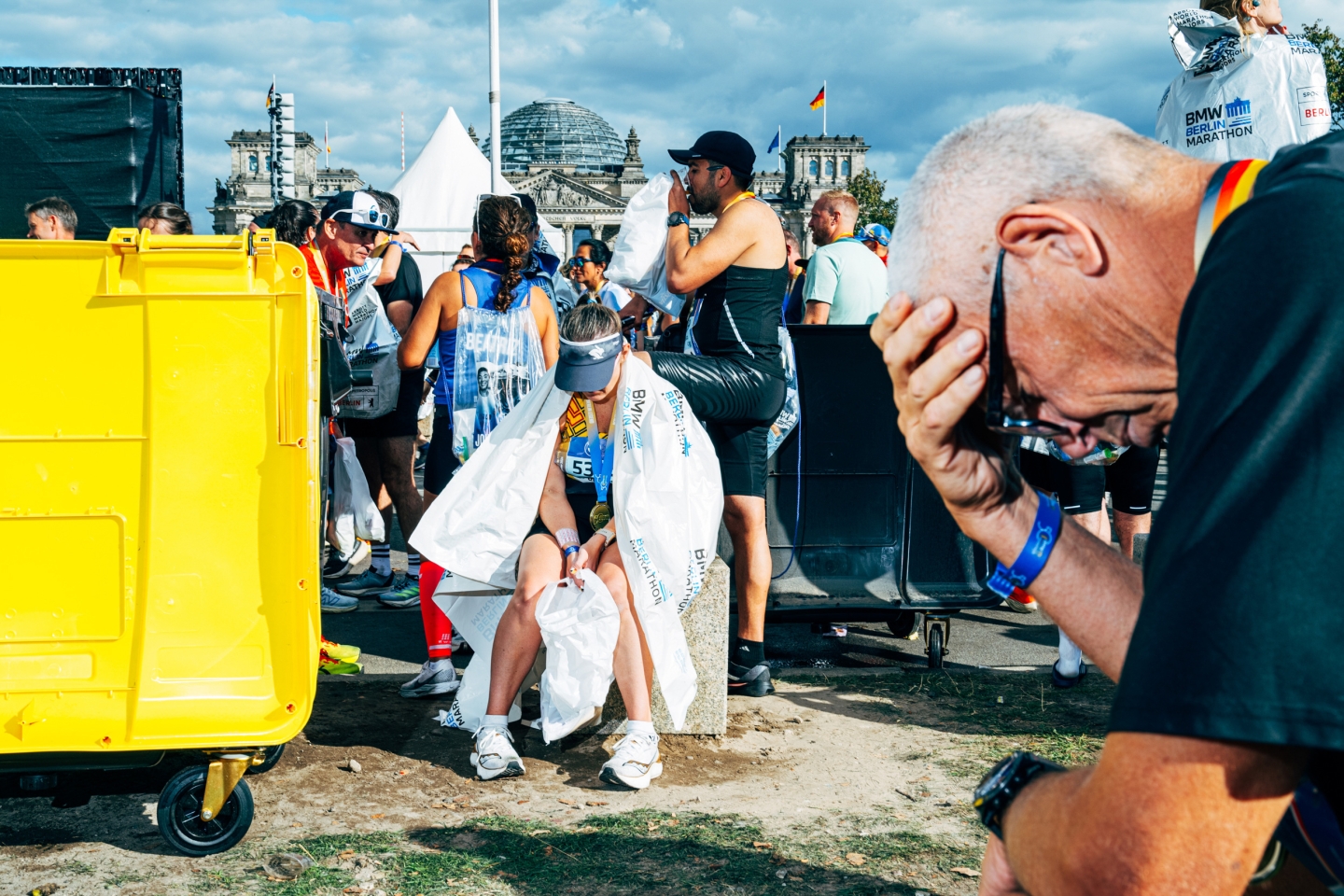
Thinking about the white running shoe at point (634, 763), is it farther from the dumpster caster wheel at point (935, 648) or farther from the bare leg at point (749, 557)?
the dumpster caster wheel at point (935, 648)

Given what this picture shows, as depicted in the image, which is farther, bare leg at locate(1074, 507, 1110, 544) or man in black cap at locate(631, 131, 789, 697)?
bare leg at locate(1074, 507, 1110, 544)

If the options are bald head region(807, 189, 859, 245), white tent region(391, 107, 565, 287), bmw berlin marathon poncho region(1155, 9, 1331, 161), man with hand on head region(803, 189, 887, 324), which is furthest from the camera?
white tent region(391, 107, 565, 287)

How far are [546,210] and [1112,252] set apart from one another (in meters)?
100

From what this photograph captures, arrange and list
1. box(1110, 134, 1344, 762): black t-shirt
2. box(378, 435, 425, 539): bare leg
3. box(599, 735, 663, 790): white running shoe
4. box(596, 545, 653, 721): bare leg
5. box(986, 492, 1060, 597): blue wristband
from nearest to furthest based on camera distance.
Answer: box(1110, 134, 1344, 762): black t-shirt, box(986, 492, 1060, 597): blue wristband, box(599, 735, 663, 790): white running shoe, box(596, 545, 653, 721): bare leg, box(378, 435, 425, 539): bare leg

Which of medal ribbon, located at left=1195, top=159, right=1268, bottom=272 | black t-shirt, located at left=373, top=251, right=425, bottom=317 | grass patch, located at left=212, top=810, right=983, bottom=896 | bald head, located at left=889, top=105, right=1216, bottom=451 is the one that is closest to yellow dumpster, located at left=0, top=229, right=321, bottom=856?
grass patch, located at left=212, top=810, right=983, bottom=896

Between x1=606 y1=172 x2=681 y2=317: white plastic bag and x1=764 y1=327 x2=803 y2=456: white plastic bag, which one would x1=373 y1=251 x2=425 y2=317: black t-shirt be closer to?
x1=606 y1=172 x2=681 y2=317: white plastic bag

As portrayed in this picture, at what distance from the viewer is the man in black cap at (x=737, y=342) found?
16.2ft

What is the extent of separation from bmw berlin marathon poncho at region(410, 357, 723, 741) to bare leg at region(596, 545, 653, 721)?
46mm

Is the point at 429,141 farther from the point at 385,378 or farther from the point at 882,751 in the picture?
the point at 882,751

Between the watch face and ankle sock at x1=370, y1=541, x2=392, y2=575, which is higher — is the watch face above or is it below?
above

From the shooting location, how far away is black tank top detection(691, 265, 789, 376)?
4.99 metres

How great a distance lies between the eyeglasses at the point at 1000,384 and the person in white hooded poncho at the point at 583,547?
9.59 ft

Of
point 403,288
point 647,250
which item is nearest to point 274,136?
point 403,288

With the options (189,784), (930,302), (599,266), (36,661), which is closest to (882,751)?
(189,784)
